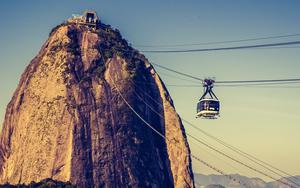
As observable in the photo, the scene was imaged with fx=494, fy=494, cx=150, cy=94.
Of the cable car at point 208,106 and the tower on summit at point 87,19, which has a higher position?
the tower on summit at point 87,19

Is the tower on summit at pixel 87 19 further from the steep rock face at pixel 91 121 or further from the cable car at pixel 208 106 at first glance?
the cable car at pixel 208 106

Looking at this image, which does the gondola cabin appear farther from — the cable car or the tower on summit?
the tower on summit

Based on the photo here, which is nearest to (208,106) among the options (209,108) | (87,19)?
(209,108)

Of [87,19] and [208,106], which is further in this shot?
[87,19]

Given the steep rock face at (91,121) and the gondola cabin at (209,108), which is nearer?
the gondola cabin at (209,108)

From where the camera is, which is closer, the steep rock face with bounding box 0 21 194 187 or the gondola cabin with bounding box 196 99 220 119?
the gondola cabin with bounding box 196 99 220 119

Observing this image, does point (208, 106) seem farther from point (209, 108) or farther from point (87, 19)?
point (87, 19)

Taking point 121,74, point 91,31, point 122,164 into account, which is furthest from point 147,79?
point 122,164

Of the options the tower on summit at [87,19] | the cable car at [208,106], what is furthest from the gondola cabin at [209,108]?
the tower on summit at [87,19]

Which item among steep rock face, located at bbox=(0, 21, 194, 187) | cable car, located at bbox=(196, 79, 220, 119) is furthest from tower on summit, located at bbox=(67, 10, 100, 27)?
cable car, located at bbox=(196, 79, 220, 119)
